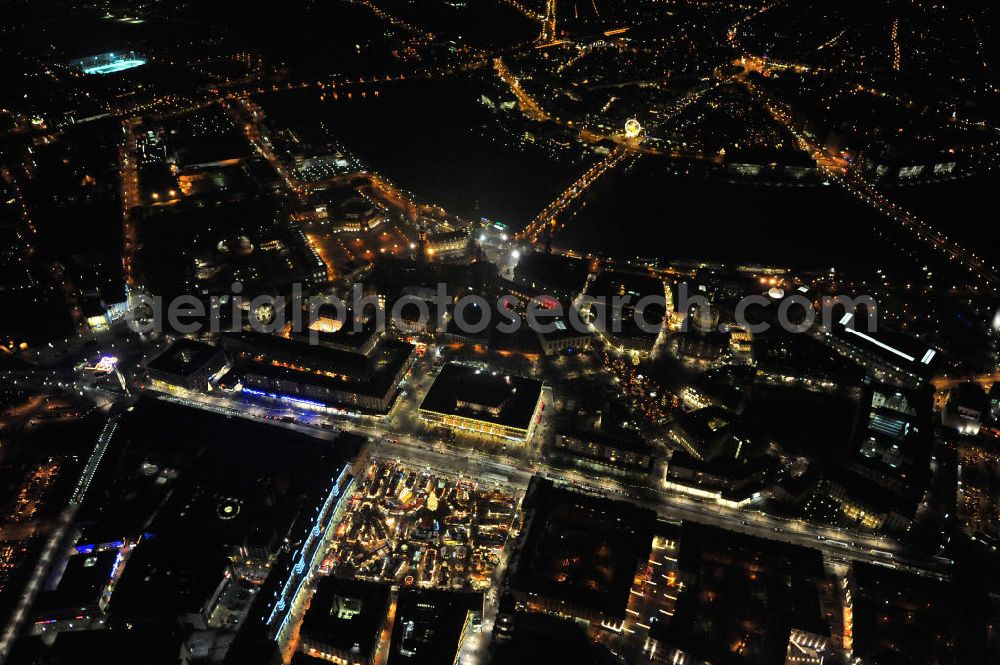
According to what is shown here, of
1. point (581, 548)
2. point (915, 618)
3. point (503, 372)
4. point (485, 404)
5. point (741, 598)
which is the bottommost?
point (581, 548)

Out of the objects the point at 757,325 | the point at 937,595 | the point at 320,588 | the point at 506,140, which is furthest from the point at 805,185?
the point at 320,588

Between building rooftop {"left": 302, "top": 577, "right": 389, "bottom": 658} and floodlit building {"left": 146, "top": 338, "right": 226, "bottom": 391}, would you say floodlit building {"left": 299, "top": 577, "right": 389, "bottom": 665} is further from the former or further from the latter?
floodlit building {"left": 146, "top": 338, "right": 226, "bottom": 391}

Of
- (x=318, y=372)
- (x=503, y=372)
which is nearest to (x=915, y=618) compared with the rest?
(x=503, y=372)

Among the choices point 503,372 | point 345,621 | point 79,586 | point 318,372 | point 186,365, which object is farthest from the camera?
point 503,372

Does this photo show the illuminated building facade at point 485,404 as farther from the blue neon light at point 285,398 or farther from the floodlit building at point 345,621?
the floodlit building at point 345,621

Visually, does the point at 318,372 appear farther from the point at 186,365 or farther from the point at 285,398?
the point at 186,365

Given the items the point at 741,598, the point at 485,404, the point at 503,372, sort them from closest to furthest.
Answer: the point at 741,598 < the point at 485,404 < the point at 503,372

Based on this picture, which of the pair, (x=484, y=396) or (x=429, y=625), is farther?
(x=484, y=396)

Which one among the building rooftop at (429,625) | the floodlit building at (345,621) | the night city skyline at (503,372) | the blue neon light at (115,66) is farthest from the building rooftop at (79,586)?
the blue neon light at (115,66)
